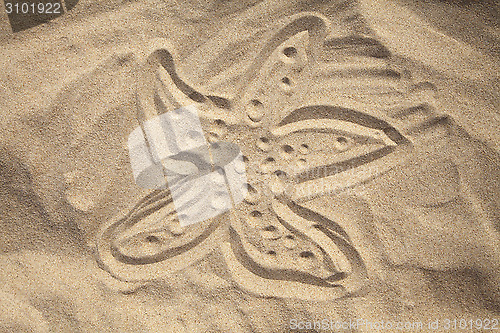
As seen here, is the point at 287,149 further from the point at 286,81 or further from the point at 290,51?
the point at 290,51

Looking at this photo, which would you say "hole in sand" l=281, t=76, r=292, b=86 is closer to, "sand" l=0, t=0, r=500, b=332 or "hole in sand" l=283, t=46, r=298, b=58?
"sand" l=0, t=0, r=500, b=332

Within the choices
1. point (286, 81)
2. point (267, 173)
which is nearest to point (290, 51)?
point (286, 81)

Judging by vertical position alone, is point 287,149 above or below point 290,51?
below

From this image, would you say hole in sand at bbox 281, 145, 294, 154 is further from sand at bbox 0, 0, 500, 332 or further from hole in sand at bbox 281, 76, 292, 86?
hole in sand at bbox 281, 76, 292, 86

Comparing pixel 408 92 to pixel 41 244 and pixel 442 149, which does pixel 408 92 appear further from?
pixel 41 244

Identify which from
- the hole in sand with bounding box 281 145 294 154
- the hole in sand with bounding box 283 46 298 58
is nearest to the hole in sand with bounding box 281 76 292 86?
the hole in sand with bounding box 283 46 298 58

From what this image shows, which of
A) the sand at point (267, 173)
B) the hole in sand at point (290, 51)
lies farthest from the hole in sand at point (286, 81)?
the hole in sand at point (290, 51)

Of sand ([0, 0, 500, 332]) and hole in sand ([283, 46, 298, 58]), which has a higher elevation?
hole in sand ([283, 46, 298, 58])

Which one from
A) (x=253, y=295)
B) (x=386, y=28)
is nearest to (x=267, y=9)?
(x=386, y=28)
